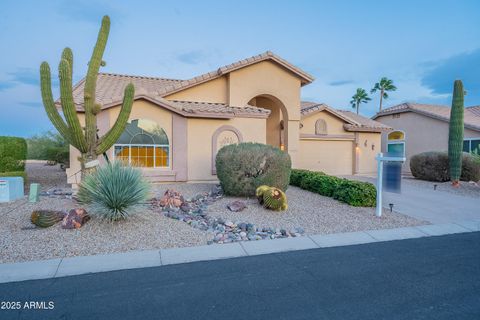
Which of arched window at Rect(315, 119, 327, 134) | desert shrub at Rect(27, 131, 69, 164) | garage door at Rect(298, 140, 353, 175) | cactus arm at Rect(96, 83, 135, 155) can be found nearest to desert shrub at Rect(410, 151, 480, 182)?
garage door at Rect(298, 140, 353, 175)

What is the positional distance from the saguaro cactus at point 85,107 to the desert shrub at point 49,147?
35.8ft

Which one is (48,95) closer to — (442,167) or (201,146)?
(201,146)

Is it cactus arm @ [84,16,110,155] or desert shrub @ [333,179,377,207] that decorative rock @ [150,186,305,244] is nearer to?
cactus arm @ [84,16,110,155]

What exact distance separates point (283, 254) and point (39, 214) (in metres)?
5.74

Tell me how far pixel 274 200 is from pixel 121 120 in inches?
203

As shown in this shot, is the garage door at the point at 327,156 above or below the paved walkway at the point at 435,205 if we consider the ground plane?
above

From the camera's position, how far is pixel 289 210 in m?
8.81

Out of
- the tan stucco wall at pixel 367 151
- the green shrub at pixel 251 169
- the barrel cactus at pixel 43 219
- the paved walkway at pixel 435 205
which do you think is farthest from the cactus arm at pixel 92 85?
the tan stucco wall at pixel 367 151

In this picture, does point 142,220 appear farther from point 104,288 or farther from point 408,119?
point 408,119

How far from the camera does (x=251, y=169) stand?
958cm

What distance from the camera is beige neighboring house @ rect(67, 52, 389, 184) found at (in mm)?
12656

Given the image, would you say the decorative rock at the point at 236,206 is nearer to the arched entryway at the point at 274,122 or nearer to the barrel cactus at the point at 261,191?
the barrel cactus at the point at 261,191

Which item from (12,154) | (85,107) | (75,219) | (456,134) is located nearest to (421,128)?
(456,134)

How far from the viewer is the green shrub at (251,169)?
9.55 m
